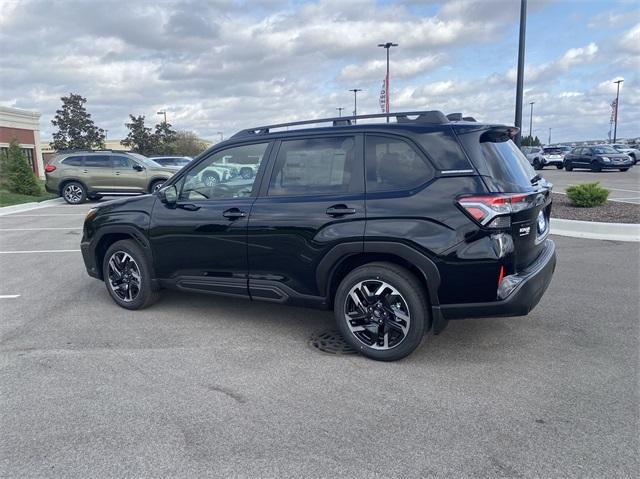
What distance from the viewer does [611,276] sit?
6.48 m

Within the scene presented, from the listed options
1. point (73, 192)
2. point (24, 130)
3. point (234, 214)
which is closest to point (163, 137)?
point (24, 130)

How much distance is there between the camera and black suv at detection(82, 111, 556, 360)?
371cm

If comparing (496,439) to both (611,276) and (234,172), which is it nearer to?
(234,172)

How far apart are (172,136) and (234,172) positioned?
53145 mm

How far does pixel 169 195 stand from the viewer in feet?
16.6

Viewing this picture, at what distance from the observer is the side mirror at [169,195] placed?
5.05 meters

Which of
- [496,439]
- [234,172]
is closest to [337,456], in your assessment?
[496,439]

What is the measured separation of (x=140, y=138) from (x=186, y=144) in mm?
12109

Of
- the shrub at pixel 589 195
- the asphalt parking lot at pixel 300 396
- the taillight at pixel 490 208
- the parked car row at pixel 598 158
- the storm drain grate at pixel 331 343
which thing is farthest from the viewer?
the parked car row at pixel 598 158

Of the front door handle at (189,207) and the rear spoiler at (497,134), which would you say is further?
the front door handle at (189,207)

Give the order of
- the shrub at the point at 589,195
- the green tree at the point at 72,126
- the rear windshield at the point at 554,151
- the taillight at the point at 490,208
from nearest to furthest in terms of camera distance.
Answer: the taillight at the point at 490,208 → the shrub at the point at 589,195 → the rear windshield at the point at 554,151 → the green tree at the point at 72,126

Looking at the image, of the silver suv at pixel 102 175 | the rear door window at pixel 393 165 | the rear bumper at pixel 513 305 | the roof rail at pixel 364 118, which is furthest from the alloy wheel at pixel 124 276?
the silver suv at pixel 102 175

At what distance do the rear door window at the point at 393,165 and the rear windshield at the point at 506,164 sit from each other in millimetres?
445

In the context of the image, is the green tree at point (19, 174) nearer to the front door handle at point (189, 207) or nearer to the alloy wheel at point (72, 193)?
the alloy wheel at point (72, 193)
